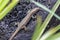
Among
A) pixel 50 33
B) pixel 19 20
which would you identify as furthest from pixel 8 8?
pixel 50 33

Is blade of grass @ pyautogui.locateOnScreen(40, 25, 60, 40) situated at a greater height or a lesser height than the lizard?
lesser

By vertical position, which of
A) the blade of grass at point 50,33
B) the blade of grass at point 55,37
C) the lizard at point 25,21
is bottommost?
the blade of grass at point 55,37

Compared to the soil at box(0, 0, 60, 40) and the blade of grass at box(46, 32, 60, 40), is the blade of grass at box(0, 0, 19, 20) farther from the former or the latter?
the blade of grass at box(46, 32, 60, 40)

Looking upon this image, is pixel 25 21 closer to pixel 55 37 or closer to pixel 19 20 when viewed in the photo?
pixel 19 20

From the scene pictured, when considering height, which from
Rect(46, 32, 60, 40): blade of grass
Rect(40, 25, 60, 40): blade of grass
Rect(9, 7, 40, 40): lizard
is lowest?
Rect(46, 32, 60, 40): blade of grass

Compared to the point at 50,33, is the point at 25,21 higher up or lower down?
higher up

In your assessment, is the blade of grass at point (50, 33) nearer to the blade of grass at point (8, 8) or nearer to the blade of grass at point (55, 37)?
the blade of grass at point (55, 37)

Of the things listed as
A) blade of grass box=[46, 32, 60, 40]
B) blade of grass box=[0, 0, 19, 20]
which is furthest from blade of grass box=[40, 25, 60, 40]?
blade of grass box=[0, 0, 19, 20]

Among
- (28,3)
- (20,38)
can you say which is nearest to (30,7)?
(28,3)

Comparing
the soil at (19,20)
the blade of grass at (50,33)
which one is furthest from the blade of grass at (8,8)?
the blade of grass at (50,33)
